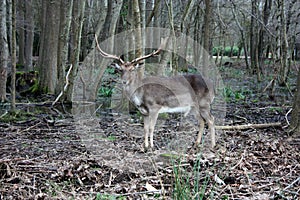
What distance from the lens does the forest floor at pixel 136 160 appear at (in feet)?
14.8

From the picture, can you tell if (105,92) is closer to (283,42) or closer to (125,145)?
(283,42)

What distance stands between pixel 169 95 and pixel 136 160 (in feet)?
6.03

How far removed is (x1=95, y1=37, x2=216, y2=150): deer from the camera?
7199 millimetres

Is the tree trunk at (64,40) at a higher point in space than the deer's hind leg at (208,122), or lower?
higher

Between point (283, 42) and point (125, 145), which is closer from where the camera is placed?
point (125, 145)

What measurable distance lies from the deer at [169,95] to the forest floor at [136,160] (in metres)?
0.52

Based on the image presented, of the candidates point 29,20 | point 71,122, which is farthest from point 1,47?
point 29,20

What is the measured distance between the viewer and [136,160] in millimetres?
5949

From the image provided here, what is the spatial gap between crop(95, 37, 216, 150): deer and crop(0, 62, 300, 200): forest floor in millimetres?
523

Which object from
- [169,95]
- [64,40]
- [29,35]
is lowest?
[169,95]

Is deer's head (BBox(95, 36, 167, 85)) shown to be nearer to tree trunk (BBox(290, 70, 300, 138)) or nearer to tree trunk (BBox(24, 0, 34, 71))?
tree trunk (BBox(290, 70, 300, 138))

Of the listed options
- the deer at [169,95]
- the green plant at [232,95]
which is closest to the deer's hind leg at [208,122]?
the deer at [169,95]

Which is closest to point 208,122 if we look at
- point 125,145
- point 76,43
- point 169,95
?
point 169,95

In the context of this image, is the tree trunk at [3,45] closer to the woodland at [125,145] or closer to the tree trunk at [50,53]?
the woodland at [125,145]
